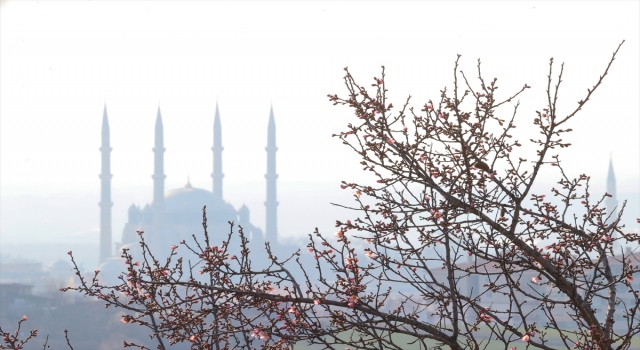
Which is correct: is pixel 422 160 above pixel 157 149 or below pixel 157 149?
below

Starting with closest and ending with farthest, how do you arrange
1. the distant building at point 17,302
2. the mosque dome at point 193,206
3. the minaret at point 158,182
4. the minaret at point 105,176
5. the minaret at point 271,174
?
the distant building at point 17,302
the minaret at point 158,182
the minaret at point 105,176
the minaret at point 271,174
the mosque dome at point 193,206

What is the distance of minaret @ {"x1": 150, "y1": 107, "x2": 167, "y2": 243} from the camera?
249 ft

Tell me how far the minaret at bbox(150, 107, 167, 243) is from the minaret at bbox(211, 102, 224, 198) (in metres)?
5.16

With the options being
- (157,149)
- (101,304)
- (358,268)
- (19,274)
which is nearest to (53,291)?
(101,304)

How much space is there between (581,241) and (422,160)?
758 mm

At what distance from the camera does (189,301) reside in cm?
346

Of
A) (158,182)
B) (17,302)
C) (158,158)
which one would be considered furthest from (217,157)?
(17,302)

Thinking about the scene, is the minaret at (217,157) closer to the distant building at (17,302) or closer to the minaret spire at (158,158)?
the minaret spire at (158,158)

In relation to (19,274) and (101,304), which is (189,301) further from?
(19,274)

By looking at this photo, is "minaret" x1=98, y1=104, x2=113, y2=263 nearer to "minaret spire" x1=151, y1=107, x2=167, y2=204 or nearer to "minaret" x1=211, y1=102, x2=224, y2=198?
"minaret spire" x1=151, y1=107, x2=167, y2=204

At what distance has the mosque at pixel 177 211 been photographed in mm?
77875

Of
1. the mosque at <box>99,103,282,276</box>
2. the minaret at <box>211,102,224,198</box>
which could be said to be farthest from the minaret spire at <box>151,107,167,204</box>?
the minaret at <box>211,102,224,198</box>

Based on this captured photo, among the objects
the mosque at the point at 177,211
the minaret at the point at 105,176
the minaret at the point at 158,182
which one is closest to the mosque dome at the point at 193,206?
the mosque at the point at 177,211

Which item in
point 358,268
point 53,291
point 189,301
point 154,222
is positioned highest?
point 154,222
